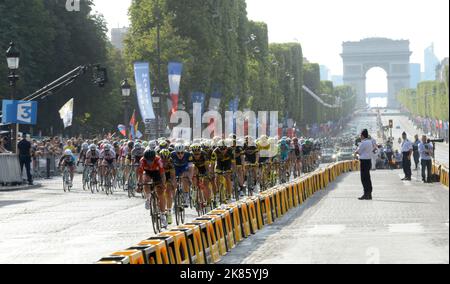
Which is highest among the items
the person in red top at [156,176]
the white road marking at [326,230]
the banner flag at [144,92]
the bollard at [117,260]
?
the banner flag at [144,92]

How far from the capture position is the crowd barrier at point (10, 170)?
37156mm

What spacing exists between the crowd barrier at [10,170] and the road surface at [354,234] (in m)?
12.2

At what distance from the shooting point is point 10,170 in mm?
37938

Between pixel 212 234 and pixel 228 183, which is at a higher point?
pixel 228 183

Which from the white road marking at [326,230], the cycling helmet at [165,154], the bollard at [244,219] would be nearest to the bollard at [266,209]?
the white road marking at [326,230]

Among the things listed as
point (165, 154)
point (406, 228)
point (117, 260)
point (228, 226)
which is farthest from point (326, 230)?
point (117, 260)

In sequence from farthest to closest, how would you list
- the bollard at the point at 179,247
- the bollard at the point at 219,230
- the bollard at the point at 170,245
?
the bollard at the point at 219,230
the bollard at the point at 179,247
the bollard at the point at 170,245

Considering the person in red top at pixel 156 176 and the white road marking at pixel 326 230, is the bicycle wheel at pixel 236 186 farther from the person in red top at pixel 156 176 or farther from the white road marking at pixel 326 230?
the white road marking at pixel 326 230

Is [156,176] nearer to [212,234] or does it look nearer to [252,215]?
[252,215]

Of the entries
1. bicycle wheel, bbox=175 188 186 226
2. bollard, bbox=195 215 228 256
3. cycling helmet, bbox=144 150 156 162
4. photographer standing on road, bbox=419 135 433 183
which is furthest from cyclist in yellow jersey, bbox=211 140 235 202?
photographer standing on road, bbox=419 135 433 183

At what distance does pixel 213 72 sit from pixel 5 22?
47.8 ft

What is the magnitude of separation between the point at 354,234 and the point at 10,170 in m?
23.9

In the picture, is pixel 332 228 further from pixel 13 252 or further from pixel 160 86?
pixel 160 86
